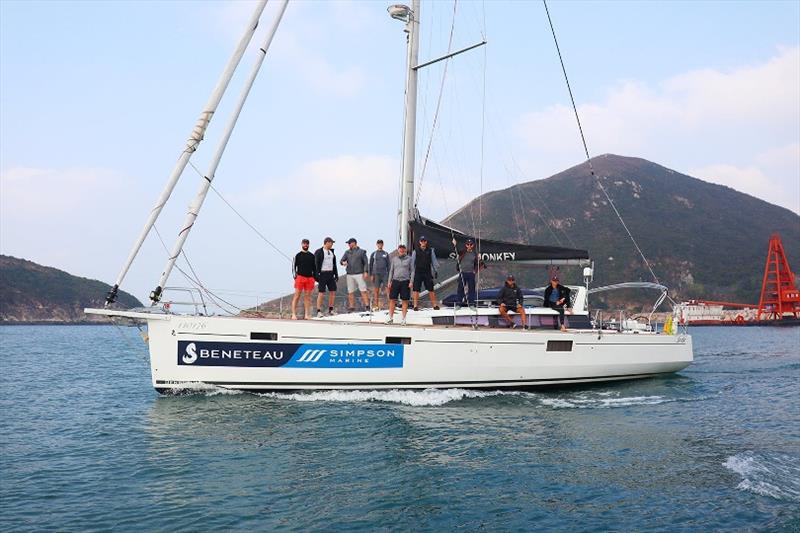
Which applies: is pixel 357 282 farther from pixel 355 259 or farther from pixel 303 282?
pixel 303 282

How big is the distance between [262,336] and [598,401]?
8.75 m

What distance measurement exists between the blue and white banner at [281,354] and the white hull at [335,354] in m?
0.02

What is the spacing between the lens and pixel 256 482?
8336 mm

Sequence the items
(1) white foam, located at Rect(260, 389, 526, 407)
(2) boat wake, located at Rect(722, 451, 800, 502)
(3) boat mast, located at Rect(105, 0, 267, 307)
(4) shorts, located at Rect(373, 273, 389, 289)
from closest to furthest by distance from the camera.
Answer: (2) boat wake, located at Rect(722, 451, 800, 502), (3) boat mast, located at Rect(105, 0, 267, 307), (1) white foam, located at Rect(260, 389, 526, 407), (4) shorts, located at Rect(373, 273, 389, 289)

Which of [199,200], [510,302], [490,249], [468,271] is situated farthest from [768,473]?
[199,200]

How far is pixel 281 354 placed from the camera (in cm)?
1405

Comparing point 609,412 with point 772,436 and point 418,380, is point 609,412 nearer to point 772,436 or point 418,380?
point 772,436

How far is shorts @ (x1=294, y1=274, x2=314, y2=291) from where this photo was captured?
1500 centimetres

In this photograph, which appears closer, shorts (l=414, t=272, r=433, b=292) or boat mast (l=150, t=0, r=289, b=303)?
boat mast (l=150, t=0, r=289, b=303)

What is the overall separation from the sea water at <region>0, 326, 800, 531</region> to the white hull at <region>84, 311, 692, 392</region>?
410 millimetres

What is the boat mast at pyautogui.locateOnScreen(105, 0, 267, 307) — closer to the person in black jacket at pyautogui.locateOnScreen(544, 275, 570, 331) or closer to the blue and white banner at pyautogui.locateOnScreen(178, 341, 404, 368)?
the blue and white banner at pyautogui.locateOnScreen(178, 341, 404, 368)

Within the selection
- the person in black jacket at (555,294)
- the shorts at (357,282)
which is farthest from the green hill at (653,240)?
the shorts at (357,282)

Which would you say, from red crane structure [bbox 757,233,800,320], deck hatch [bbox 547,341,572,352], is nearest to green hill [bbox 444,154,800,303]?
red crane structure [bbox 757,233,800,320]

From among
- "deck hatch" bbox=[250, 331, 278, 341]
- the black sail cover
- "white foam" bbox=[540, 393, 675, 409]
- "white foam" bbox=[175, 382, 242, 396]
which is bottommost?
"white foam" bbox=[540, 393, 675, 409]
